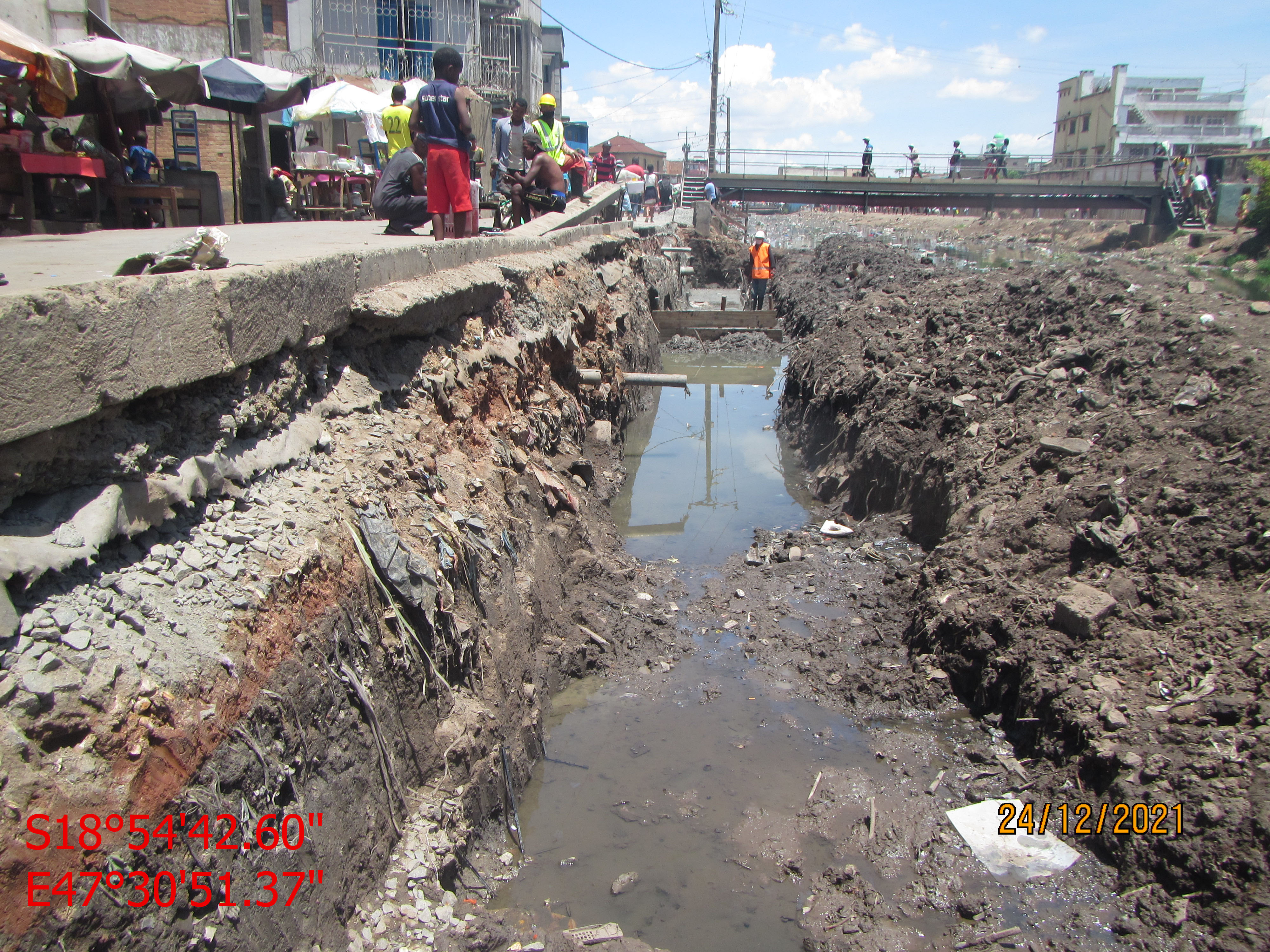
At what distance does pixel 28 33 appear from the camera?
859cm

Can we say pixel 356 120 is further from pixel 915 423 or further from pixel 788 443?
pixel 915 423

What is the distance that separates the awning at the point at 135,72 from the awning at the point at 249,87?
21 cm

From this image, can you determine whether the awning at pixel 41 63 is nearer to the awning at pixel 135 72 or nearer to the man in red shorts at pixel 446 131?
the awning at pixel 135 72

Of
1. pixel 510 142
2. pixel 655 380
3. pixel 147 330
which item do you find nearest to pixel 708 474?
pixel 655 380

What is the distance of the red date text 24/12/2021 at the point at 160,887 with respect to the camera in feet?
5.54

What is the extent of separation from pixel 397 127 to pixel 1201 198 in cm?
3134

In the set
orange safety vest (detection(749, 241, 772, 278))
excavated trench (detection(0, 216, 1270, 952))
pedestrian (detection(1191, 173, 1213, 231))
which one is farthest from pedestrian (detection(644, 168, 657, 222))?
excavated trench (detection(0, 216, 1270, 952))

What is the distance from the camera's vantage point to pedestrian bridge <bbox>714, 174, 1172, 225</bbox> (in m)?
30.4

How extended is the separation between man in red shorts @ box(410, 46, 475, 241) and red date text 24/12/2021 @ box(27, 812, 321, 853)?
16.8 feet

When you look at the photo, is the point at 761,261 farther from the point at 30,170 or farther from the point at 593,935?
the point at 593,935

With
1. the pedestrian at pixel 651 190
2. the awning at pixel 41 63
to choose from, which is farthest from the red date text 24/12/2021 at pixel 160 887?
the pedestrian at pixel 651 190

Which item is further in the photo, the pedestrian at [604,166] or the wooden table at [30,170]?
the pedestrian at [604,166]

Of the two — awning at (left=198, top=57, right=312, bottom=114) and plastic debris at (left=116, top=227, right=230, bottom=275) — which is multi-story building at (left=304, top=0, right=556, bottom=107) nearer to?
awning at (left=198, top=57, right=312, bottom=114)

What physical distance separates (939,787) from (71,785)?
4.07m
